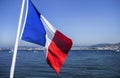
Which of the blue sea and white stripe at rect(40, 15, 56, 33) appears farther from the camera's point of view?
the blue sea

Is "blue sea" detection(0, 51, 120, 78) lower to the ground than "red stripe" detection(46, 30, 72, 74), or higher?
lower

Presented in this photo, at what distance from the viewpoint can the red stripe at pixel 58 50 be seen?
7.62 metres

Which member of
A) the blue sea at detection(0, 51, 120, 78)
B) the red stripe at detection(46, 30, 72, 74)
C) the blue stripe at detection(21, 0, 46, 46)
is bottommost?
the blue sea at detection(0, 51, 120, 78)

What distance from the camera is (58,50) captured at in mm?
7891

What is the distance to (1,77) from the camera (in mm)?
35438

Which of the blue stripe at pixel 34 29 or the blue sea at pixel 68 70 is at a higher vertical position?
the blue stripe at pixel 34 29

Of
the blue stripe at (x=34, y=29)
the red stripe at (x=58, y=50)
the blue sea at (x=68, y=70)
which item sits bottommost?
the blue sea at (x=68, y=70)

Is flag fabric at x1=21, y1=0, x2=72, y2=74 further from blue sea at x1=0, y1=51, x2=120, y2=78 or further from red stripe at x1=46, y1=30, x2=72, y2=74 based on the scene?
blue sea at x1=0, y1=51, x2=120, y2=78

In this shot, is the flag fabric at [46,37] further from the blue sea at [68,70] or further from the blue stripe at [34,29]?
the blue sea at [68,70]

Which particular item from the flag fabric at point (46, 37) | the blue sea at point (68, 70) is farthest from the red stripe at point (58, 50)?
the blue sea at point (68, 70)

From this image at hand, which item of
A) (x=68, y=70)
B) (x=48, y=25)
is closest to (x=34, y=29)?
(x=48, y=25)

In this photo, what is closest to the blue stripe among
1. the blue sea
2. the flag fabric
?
the flag fabric

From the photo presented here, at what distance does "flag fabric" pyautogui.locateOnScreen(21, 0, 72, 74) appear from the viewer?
747 cm

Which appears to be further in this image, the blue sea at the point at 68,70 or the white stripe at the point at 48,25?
the blue sea at the point at 68,70
